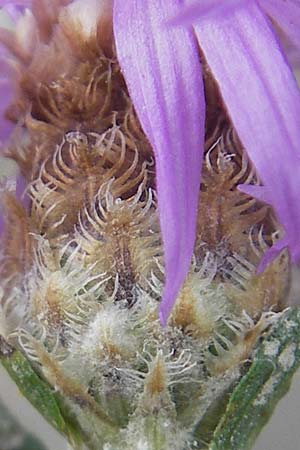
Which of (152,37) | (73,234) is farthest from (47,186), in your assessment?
(152,37)

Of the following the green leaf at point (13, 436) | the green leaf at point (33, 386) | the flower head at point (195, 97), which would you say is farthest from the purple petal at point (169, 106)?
the green leaf at point (13, 436)

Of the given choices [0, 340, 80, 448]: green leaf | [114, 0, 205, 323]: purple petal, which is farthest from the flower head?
[0, 340, 80, 448]: green leaf

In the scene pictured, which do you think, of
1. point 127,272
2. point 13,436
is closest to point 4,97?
point 127,272

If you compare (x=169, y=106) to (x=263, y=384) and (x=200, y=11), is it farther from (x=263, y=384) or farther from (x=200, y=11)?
(x=263, y=384)

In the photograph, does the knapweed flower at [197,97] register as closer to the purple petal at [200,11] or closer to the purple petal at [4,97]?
the purple petal at [200,11]

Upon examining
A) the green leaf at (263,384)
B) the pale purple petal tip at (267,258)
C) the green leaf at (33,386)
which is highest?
the green leaf at (33,386)
